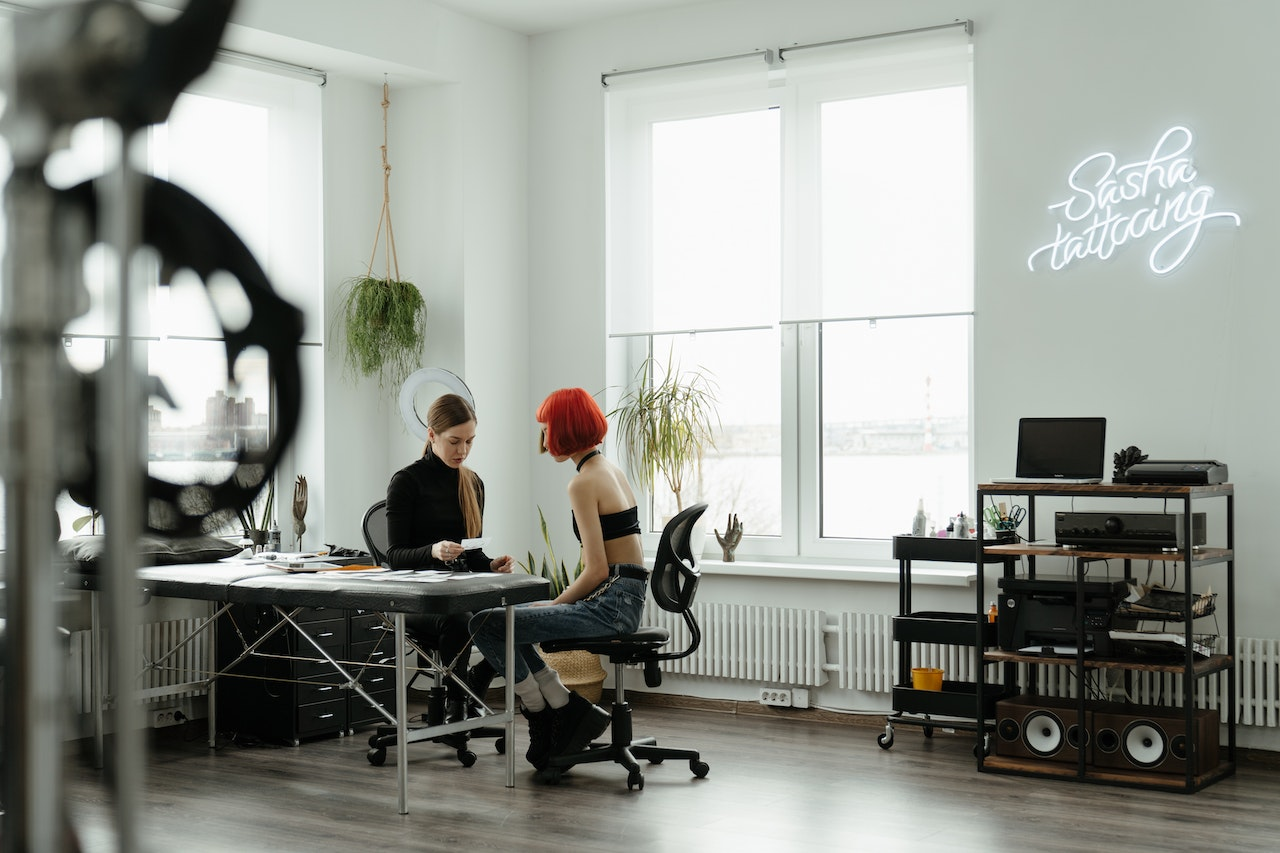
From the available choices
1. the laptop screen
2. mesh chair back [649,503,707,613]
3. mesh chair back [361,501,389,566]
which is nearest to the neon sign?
the laptop screen

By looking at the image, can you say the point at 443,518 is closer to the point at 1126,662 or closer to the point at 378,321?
the point at 378,321

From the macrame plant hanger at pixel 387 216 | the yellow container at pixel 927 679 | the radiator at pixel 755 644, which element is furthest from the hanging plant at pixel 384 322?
the yellow container at pixel 927 679

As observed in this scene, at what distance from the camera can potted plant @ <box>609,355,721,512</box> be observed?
225 inches

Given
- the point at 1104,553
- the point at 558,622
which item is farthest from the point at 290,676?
the point at 1104,553

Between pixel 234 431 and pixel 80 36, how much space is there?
253 mm

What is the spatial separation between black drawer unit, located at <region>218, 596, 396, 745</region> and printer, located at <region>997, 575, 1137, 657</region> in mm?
2374

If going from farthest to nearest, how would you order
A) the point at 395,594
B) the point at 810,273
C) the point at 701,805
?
the point at 810,273, the point at 701,805, the point at 395,594

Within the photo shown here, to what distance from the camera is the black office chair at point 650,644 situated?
4066 mm

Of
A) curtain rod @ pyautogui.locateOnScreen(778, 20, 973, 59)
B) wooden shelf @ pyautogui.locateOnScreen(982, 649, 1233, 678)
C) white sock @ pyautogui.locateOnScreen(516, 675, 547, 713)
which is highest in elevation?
curtain rod @ pyautogui.locateOnScreen(778, 20, 973, 59)

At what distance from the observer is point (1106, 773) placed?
423 centimetres

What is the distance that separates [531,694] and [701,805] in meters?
0.68

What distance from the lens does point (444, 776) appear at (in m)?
4.36

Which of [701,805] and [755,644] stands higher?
[755,644]

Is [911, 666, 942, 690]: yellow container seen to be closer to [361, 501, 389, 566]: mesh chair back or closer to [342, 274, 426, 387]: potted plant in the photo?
[361, 501, 389, 566]: mesh chair back
